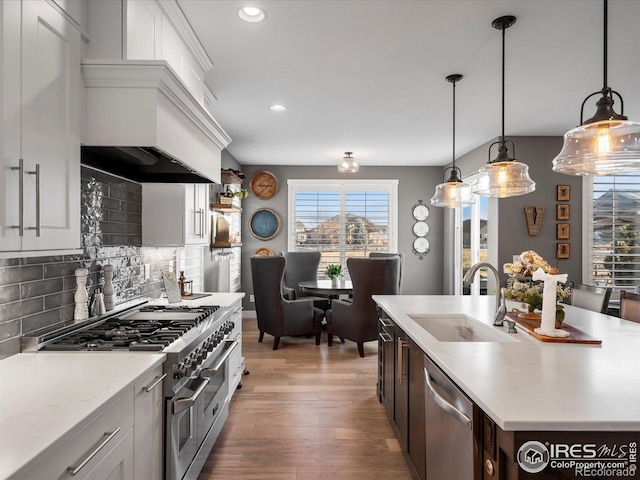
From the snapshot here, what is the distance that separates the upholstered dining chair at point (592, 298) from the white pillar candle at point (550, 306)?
149 centimetres

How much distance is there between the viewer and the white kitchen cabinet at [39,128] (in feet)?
3.97

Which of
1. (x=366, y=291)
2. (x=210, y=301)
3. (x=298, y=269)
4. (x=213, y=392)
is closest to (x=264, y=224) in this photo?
(x=298, y=269)

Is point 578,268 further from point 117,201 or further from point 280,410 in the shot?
point 117,201

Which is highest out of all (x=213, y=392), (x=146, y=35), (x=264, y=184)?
(x=146, y=35)

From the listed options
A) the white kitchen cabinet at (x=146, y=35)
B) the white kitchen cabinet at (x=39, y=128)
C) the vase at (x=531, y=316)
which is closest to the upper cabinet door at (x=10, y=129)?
the white kitchen cabinet at (x=39, y=128)

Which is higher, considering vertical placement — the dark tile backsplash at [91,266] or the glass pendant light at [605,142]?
the glass pendant light at [605,142]

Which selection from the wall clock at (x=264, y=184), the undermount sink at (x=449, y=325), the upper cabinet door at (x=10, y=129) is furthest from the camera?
the wall clock at (x=264, y=184)

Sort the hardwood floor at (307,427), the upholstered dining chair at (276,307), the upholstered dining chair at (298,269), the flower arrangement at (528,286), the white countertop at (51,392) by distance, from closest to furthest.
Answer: the white countertop at (51,392) < the flower arrangement at (528,286) < the hardwood floor at (307,427) < the upholstered dining chair at (276,307) < the upholstered dining chair at (298,269)

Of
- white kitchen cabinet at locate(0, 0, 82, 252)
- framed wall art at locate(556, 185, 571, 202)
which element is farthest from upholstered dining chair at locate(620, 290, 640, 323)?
white kitchen cabinet at locate(0, 0, 82, 252)

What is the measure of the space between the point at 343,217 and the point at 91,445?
589 cm

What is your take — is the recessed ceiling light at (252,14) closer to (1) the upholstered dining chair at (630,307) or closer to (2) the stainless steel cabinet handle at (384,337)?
(2) the stainless steel cabinet handle at (384,337)

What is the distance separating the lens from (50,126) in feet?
4.65

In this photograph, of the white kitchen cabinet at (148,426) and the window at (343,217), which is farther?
the window at (343,217)

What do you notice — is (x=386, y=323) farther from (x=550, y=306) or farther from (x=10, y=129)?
(x=10, y=129)
